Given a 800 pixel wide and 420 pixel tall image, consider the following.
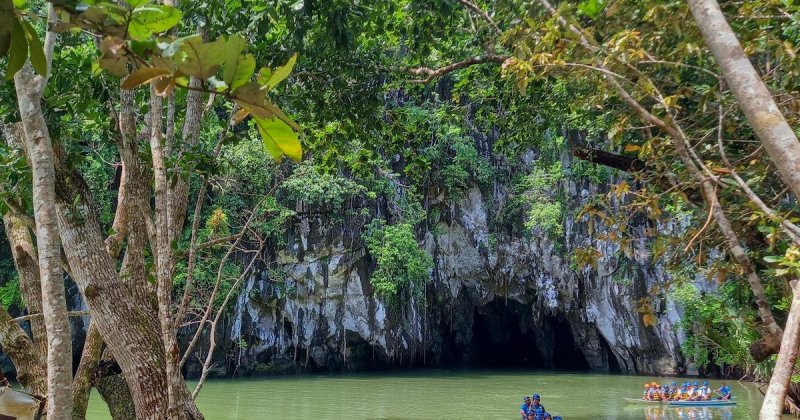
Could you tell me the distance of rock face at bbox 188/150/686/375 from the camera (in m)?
15.9

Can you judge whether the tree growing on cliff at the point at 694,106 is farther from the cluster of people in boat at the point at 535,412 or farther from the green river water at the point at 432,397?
the green river water at the point at 432,397

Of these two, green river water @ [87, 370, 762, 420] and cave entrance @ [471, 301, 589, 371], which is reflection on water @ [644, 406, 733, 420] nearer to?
green river water @ [87, 370, 762, 420]

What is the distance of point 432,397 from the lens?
1257 centimetres

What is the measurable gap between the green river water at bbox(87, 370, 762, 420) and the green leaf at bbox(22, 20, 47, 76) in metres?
10.1

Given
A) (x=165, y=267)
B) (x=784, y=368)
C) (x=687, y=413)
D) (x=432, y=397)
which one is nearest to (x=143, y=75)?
(x=784, y=368)

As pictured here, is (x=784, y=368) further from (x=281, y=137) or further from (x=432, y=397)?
(x=432, y=397)

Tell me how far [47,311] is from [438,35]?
10.6ft

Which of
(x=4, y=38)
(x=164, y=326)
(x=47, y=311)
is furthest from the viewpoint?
(x=164, y=326)

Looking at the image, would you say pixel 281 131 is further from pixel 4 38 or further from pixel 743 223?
Answer: pixel 743 223

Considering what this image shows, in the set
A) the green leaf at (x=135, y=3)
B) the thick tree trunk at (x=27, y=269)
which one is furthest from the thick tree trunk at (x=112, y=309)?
the green leaf at (x=135, y=3)

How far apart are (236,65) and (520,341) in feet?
69.4

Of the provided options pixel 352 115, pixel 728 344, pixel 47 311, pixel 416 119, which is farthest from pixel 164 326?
pixel 728 344

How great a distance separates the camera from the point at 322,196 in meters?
14.8

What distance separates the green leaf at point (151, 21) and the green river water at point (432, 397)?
396 inches
